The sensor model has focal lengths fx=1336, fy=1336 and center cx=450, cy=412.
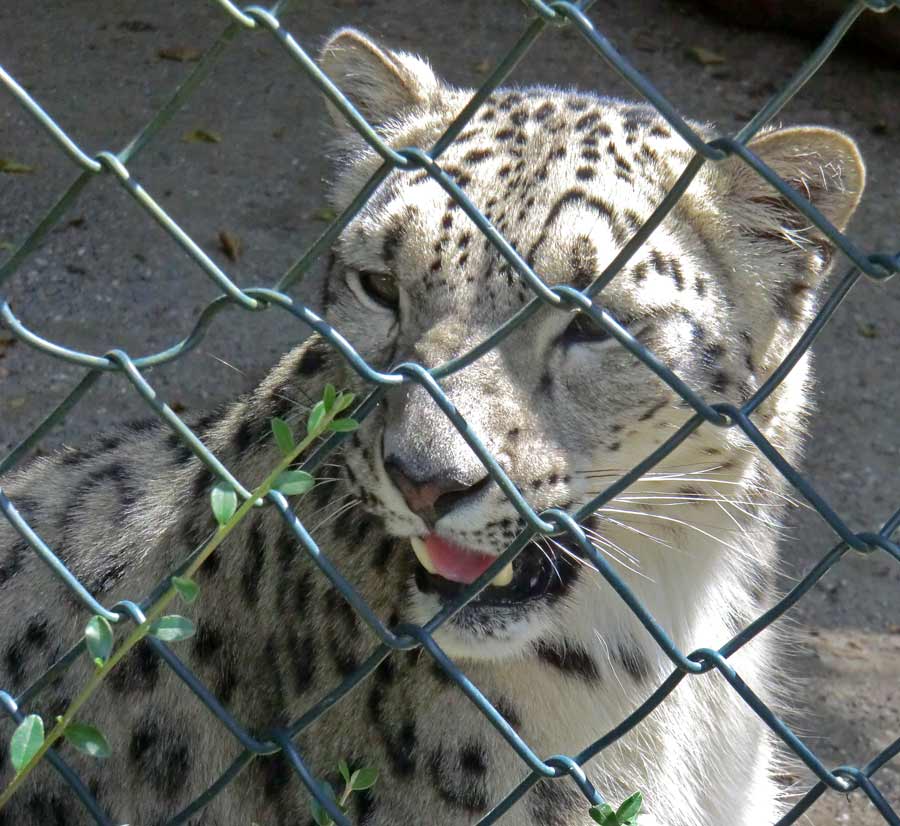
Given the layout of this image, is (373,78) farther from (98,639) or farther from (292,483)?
(98,639)

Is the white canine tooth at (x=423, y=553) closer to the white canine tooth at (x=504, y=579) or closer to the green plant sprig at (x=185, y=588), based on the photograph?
the white canine tooth at (x=504, y=579)

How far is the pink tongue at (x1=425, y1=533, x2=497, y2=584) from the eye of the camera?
2469mm

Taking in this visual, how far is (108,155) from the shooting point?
1.86m

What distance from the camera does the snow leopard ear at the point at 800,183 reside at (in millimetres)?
2480

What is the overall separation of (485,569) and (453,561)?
6 centimetres

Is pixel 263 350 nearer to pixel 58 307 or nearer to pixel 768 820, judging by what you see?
pixel 58 307

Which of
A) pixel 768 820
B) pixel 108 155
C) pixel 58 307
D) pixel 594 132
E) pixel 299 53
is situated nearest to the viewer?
pixel 299 53

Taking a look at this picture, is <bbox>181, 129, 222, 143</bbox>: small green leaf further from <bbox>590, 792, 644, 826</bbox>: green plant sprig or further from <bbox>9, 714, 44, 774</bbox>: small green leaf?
<bbox>590, 792, 644, 826</bbox>: green plant sprig

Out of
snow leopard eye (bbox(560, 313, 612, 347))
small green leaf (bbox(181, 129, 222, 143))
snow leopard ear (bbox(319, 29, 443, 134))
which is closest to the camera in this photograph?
snow leopard eye (bbox(560, 313, 612, 347))

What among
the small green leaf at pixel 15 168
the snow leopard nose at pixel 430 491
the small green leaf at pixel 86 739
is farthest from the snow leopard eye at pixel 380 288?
the small green leaf at pixel 15 168

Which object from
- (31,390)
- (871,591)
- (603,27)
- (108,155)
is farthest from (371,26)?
(108,155)

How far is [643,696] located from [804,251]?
102 cm

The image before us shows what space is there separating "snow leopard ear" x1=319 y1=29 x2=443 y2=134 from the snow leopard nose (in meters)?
1.09

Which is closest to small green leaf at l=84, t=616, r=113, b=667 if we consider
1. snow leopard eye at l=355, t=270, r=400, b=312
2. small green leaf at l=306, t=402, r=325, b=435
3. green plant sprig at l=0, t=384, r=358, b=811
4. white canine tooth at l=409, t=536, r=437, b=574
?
green plant sprig at l=0, t=384, r=358, b=811
